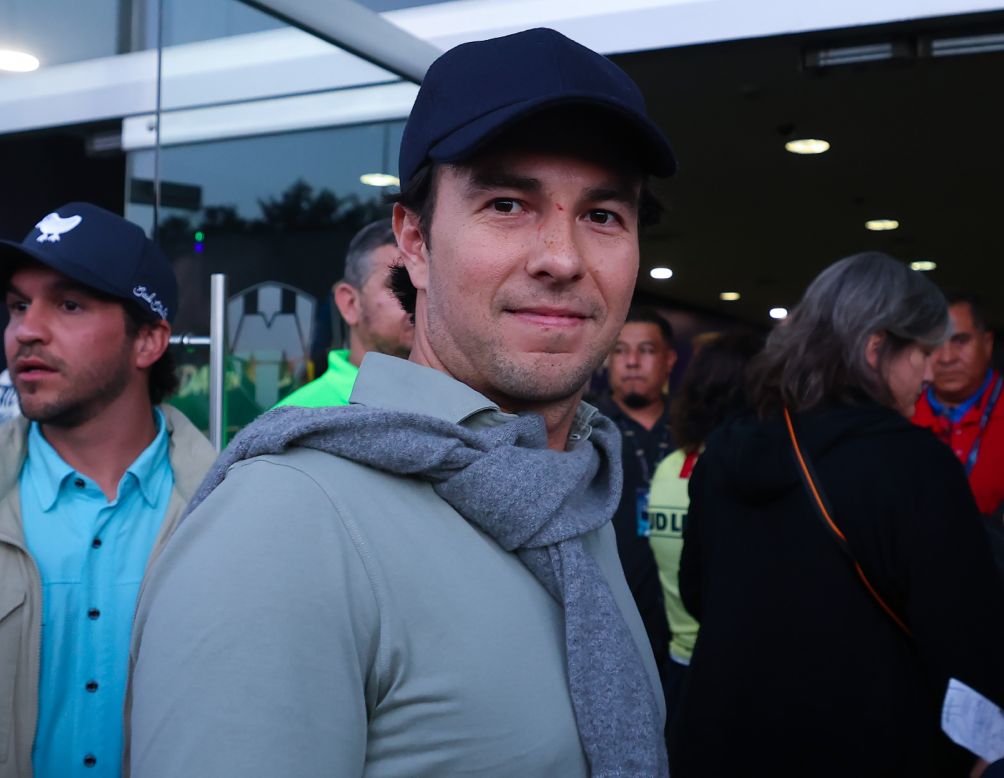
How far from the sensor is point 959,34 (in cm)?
413

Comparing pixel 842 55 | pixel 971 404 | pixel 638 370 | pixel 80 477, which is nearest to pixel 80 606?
pixel 80 477

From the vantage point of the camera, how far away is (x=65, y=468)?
6.25ft

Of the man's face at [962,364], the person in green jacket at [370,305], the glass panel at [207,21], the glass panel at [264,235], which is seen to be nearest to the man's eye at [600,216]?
the person in green jacket at [370,305]

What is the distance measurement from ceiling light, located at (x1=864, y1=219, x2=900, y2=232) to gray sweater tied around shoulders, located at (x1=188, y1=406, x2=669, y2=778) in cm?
944

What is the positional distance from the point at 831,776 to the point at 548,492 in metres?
1.37

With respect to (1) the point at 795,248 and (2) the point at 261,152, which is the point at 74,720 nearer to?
(2) the point at 261,152

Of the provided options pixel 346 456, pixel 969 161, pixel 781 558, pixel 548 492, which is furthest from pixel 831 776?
pixel 969 161

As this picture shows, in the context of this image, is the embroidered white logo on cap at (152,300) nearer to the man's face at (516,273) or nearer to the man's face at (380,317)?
the man's face at (380,317)

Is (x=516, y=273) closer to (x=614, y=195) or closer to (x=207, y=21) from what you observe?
(x=614, y=195)

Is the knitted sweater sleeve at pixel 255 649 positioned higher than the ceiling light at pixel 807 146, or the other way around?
the ceiling light at pixel 807 146

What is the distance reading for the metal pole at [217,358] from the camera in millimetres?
2830

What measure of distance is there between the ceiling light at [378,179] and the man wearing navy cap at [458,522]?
84.3 inches

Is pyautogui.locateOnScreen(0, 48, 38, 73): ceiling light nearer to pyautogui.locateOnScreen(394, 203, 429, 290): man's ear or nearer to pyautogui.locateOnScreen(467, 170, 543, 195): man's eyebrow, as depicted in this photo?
pyautogui.locateOnScreen(394, 203, 429, 290): man's ear

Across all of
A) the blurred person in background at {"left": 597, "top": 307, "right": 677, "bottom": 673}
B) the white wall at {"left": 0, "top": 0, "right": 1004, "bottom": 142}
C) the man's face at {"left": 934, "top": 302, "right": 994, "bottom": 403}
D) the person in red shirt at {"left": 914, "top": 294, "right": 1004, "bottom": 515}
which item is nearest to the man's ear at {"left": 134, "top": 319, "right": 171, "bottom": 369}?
the white wall at {"left": 0, "top": 0, "right": 1004, "bottom": 142}
